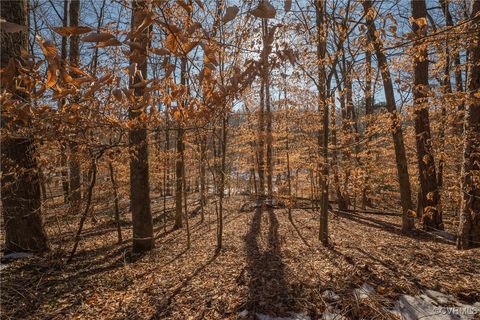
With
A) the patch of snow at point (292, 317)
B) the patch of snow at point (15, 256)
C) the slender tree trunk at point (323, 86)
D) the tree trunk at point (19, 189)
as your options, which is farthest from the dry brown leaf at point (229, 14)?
the patch of snow at point (15, 256)

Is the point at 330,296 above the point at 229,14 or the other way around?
the other way around

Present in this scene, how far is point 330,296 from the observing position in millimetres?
3504

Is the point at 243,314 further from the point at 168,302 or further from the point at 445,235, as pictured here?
the point at 445,235

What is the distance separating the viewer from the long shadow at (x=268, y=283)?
3400 millimetres

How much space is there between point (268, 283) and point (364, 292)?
53.1 inches

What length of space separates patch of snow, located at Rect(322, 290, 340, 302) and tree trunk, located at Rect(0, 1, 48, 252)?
5172 millimetres

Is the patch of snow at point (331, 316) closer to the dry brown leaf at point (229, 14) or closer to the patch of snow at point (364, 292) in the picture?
the patch of snow at point (364, 292)

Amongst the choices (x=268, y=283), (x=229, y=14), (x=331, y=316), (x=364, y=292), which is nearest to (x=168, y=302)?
(x=268, y=283)

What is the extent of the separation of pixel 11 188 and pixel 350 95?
13824 mm

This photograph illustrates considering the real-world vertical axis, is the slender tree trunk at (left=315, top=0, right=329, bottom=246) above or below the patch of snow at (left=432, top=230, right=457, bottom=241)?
above

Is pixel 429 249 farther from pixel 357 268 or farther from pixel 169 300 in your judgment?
pixel 169 300

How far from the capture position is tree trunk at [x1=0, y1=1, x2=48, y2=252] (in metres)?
4.85

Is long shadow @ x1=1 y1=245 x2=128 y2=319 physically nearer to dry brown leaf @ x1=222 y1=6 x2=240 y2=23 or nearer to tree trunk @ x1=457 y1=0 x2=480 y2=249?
dry brown leaf @ x1=222 y1=6 x2=240 y2=23

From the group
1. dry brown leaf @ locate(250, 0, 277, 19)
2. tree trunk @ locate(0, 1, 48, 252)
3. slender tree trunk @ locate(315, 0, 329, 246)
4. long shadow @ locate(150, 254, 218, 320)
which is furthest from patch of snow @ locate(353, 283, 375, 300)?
tree trunk @ locate(0, 1, 48, 252)
